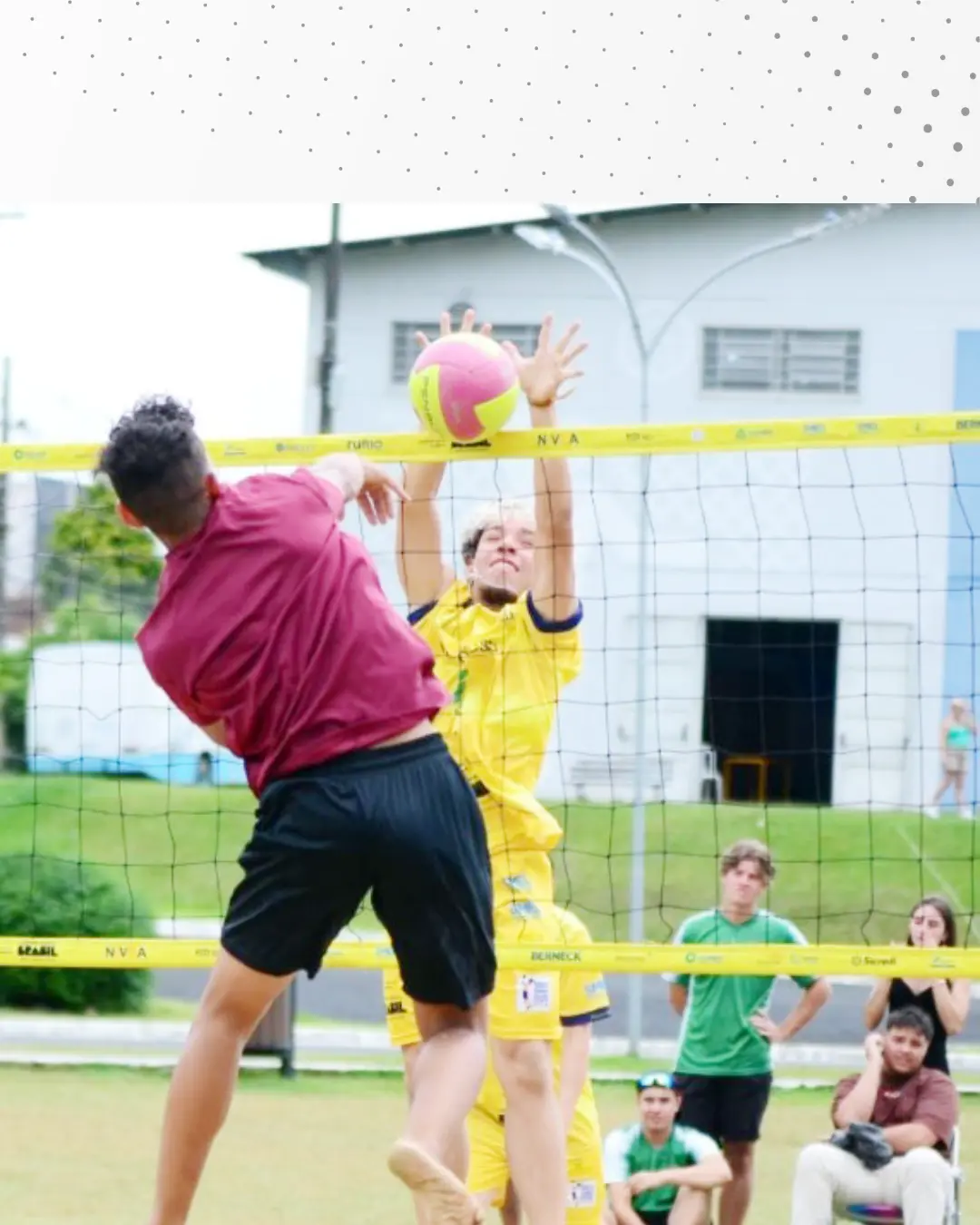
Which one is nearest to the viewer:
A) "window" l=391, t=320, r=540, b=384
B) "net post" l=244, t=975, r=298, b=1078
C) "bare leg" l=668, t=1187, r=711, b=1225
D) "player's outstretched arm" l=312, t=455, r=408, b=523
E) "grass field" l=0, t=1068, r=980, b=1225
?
"player's outstretched arm" l=312, t=455, r=408, b=523

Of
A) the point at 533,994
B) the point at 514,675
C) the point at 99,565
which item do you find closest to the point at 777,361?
the point at 99,565

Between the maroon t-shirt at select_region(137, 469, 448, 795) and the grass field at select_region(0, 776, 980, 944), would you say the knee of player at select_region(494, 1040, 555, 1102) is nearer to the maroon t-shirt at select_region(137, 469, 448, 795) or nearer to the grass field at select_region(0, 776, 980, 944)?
the maroon t-shirt at select_region(137, 469, 448, 795)

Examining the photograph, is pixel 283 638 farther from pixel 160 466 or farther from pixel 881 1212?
pixel 881 1212

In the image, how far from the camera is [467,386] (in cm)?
545

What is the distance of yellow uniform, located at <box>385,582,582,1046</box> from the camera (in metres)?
5.75

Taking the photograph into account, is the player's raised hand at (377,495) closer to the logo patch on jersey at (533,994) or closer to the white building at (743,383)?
the logo patch on jersey at (533,994)

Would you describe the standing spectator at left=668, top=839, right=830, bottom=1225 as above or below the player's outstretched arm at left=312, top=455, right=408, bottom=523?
below

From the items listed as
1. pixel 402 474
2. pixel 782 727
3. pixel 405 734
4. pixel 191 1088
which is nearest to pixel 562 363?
pixel 402 474

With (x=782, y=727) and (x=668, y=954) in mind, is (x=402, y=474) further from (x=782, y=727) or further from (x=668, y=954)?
(x=782, y=727)

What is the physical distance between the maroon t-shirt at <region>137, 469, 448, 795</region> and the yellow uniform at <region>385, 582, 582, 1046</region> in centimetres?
148

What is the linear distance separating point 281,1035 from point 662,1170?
550cm

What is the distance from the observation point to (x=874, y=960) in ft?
19.0

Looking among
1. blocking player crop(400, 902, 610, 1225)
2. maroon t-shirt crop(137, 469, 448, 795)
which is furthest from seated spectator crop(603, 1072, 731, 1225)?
maroon t-shirt crop(137, 469, 448, 795)

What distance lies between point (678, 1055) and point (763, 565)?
16.2m
